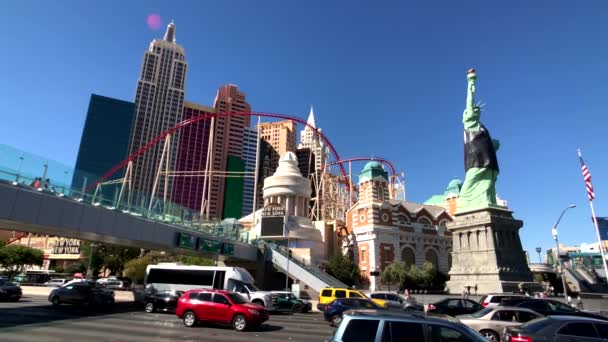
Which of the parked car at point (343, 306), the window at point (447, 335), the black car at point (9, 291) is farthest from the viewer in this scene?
the black car at point (9, 291)

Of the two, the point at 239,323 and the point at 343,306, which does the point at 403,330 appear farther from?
the point at 343,306

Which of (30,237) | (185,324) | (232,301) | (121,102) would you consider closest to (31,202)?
(185,324)

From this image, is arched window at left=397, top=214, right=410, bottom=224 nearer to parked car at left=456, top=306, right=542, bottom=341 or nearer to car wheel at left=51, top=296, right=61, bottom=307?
parked car at left=456, top=306, right=542, bottom=341

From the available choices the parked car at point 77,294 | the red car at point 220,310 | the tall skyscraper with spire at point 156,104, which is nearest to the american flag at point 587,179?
the red car at point 220,310

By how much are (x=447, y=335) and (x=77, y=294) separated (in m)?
25.0

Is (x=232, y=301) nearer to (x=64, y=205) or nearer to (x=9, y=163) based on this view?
(x=64, y=205)

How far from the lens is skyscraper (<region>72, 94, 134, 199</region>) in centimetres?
13288

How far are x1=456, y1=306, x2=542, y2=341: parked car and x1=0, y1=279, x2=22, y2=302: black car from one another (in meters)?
29.7

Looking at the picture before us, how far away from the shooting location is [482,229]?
43906 mm

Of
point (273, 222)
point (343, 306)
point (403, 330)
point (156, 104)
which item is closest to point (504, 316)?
point (343, 306)

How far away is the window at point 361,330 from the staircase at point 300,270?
108ft

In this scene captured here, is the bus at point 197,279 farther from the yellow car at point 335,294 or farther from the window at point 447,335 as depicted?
the window at point 447,335

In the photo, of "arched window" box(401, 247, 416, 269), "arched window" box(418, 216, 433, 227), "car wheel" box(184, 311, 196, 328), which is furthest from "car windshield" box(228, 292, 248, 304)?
"arched window" box(418, 216, 433, 227)

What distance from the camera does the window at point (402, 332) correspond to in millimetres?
6698
